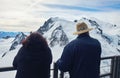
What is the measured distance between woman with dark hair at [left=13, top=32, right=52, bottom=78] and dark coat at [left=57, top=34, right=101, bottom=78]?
1.02 feet

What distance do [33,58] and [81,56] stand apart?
804 mm

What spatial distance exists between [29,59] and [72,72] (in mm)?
798

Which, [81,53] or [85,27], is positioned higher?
[85,27]

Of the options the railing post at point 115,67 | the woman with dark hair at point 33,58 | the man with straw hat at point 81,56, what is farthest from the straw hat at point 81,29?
the railing post at point 115,67

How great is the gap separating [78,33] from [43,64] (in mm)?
768

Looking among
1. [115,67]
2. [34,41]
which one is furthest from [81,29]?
[115,67]

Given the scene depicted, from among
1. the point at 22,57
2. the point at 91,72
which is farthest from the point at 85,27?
the point at 22,57

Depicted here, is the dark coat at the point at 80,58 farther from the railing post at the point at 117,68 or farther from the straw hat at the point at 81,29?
the railing post at the point at 117,68

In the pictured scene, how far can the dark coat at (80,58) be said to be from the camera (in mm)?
6023

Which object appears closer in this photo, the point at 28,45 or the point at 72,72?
the point at 28,45

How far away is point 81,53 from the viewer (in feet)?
19.9

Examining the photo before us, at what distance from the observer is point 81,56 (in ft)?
19.9

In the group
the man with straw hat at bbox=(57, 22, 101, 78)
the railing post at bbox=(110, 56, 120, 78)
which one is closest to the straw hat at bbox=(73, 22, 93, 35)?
the man with straw hat at bbox=(57, 22, 101, 78)

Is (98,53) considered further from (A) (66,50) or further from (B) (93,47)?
(A) (66,50)
